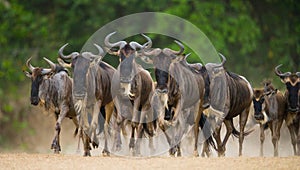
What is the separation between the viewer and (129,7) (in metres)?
32.1

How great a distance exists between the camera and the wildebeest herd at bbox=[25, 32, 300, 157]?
50.8 ft

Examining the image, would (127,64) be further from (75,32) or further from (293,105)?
(75,32)

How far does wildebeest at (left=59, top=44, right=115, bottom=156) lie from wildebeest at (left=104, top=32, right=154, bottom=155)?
39 cm

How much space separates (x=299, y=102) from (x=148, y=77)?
374 centimetres

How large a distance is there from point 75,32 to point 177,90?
54.8 feet

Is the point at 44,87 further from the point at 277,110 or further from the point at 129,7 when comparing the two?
the point at 129,7

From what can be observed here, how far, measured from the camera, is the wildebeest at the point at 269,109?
57.8ft

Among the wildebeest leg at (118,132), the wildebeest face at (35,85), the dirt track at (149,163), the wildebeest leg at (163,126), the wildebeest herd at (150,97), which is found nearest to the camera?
the dirt track at (149,163)

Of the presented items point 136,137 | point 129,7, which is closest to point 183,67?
point 136,137

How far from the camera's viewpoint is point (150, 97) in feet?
55.5

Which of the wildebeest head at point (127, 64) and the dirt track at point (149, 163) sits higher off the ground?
the wildebeest head at point (127, 64)

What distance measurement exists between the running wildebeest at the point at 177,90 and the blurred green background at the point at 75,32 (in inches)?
528

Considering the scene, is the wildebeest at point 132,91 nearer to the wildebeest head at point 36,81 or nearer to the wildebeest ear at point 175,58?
the wildebeest ear at point 175,58

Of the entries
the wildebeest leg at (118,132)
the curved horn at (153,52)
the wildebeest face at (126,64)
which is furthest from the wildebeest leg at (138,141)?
the curved horn at (153,52)
